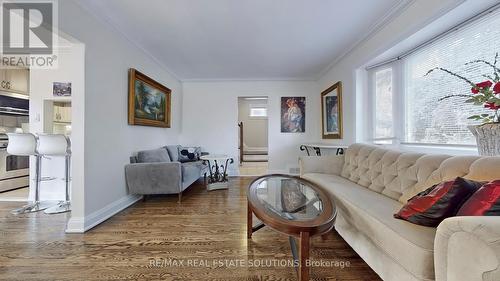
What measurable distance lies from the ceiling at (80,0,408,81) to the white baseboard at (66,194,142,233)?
7.43 feet

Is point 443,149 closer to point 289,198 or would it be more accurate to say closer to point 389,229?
point 389,229

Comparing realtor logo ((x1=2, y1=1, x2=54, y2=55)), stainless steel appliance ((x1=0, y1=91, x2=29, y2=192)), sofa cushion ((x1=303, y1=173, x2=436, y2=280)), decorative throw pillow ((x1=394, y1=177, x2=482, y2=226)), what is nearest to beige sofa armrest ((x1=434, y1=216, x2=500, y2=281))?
sofa cushion ((x1=303, y1=173, x2=436, y2=280))

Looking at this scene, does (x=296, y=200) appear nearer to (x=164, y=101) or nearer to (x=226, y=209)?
(x=226, y=209)

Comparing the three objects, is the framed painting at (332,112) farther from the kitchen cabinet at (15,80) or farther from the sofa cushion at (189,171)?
the kitchen cabinet at (15,80)

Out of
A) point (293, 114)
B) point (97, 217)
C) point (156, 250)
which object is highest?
point (293, 114)

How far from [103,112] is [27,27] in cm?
120

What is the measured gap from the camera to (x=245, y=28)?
8.85ft

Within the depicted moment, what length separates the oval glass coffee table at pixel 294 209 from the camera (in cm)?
123

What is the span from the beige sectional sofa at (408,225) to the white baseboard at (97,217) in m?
2.52

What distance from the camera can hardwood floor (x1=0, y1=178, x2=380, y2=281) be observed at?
150 centimetres

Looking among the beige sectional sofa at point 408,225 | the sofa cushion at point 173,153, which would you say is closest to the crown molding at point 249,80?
the sofa cushion at point 173,153

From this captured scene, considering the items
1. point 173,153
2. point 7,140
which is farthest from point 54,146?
point 7,140

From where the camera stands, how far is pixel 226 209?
111 inches

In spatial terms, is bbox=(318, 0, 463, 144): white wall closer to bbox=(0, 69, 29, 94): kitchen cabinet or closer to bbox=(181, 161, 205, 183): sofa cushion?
bbox=(181, 161, 205, 183): sofa cushion
